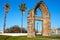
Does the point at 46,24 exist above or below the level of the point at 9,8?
below

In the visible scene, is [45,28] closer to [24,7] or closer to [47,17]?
[47,17]

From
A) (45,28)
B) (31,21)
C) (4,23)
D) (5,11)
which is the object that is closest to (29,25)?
(31,21)

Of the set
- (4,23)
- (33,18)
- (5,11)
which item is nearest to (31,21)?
(33,18)

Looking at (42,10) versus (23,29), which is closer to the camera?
(42,10)

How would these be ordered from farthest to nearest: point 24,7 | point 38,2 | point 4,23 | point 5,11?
point 24,7 < point 5,11 < point 4,23 < point 38,2

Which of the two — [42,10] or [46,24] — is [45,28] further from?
[42,10]

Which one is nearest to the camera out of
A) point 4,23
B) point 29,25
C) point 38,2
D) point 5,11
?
point 29,25

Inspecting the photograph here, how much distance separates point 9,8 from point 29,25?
29177 mm

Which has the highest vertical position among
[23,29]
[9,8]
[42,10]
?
[9,8]

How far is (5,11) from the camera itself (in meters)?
57.9

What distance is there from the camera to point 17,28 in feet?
198

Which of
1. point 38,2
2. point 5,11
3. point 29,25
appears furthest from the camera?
point 5,11

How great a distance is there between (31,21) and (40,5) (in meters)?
4.86

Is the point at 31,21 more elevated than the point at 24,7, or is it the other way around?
the point at 24,7
